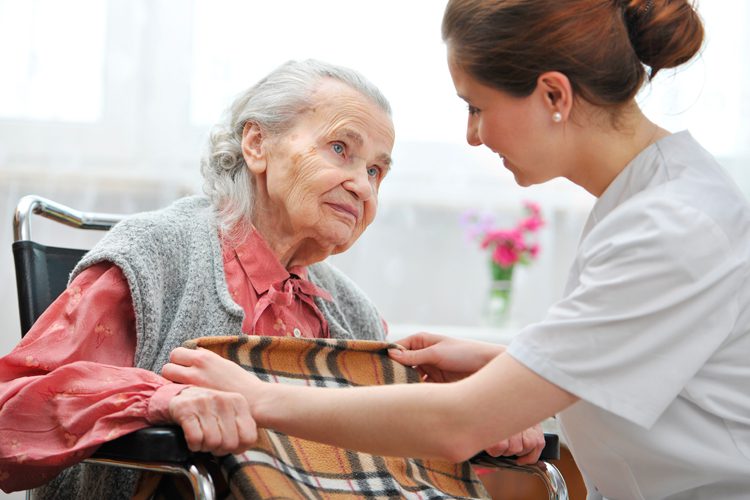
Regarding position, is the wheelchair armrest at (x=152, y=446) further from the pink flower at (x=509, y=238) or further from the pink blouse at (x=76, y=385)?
the pink flower at (x=509, y=238)

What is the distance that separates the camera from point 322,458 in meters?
Result: 1.40

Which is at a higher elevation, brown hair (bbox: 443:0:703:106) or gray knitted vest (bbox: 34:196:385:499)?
brown hair (bbox: 443:0:703:106)

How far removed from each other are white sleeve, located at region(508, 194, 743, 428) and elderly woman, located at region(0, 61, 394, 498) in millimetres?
404

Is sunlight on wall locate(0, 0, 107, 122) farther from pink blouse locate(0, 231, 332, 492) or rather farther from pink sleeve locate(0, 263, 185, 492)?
pink sleeve locate(0, 263, 185, 492)

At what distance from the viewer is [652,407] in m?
1.12

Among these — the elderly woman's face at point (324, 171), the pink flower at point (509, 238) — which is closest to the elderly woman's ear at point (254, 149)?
the elderly woman's face at point (324, 171)

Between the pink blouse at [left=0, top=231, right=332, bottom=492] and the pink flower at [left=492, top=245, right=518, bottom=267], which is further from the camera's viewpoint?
the pink flower at [left=492, top=245, right=518, bottom=267]

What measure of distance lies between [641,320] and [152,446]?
0.61 meters

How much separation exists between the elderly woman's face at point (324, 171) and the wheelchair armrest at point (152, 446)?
0.63m

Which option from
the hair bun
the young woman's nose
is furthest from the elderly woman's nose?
the hair bun

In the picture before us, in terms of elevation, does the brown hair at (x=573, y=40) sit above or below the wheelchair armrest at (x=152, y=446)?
above

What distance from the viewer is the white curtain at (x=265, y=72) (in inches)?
109

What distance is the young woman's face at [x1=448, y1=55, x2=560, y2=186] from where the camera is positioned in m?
1.26

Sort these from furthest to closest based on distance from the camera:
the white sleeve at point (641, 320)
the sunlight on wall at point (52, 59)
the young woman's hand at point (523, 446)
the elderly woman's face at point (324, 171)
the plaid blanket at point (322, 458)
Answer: the sunlight on wall at point (52, 59) < the elderly woman's face at point (324, 171) < the young woman's hand at point (523, 446) < the plaid blanket at point (322, 458) < the white sleeve at point (641, 320)
